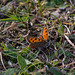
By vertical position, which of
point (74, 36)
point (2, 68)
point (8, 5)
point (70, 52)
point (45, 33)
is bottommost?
point (2, 68)

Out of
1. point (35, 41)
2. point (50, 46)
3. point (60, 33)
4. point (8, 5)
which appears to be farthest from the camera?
point (8, 5)

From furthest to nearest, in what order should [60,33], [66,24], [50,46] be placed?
[66,24] → [60,33] → [50,46]

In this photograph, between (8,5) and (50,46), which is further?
(8,5)

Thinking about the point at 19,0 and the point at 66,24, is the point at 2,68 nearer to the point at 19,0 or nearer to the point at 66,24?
the point at 66,24

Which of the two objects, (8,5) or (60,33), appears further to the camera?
(8,5)

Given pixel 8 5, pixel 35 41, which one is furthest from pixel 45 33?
pixel 8 5

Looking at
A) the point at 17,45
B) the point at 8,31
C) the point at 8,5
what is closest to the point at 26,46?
the point at 17,45

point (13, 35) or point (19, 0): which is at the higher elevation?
point (19, 0)

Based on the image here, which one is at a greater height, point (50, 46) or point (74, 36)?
point (74, 36)

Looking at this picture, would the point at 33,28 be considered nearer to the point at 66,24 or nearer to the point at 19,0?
the point at 66,24
